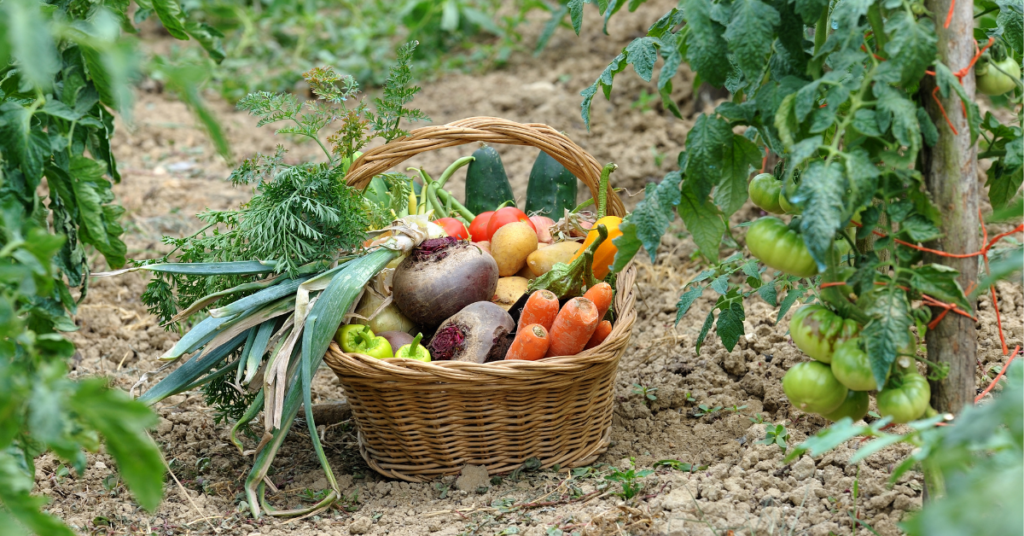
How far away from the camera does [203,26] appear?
89.5 inches

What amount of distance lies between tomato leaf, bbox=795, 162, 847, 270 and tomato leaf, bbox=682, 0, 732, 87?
0.25 meters

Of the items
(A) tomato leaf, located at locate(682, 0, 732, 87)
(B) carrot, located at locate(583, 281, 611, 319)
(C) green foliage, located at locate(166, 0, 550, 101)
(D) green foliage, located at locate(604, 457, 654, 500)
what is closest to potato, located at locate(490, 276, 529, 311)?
(B) carrot, located at locate(583, 281, 611, 319)

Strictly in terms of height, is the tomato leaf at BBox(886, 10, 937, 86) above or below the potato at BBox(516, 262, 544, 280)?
above

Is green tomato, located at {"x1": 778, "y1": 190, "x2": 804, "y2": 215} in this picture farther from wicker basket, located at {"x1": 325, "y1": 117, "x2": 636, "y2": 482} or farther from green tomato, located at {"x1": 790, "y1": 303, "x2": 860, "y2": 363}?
wicker basket, located at {"x1": 325, "y1": 117, "x2": 636, "y2": 482}

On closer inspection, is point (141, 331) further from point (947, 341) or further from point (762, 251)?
point (947, 341)

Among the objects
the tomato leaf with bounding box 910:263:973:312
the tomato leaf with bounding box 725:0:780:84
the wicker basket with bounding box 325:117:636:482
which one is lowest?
the wicker basket with bounding box 325:117:636:482

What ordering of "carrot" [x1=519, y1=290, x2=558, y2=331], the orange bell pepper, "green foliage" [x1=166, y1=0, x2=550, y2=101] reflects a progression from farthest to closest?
"green foliage" [x1=166, y1=0, x2=550, y2=101] → the orange bell pepper → "carrot" [x1=519, y1=290, x2=558, y2=331]

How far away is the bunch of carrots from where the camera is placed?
2.00 m

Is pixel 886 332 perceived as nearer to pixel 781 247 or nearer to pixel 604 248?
pixel 781 247

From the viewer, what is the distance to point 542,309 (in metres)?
2.10

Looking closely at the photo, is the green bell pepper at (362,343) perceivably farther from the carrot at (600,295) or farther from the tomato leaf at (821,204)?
the tomato leaf at (821,204)

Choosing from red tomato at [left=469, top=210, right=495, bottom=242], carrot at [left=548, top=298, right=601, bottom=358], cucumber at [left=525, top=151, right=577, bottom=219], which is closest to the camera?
carrot at [left=548, top=298, right=601, bottom=358]

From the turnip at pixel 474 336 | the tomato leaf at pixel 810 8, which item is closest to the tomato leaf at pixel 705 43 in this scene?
the tomato leaf at pixel 810 8

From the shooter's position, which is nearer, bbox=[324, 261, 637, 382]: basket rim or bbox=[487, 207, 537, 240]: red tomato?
bbox=[324, 261, 637, 382]: basket rim
